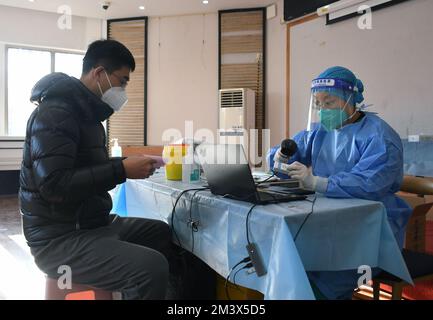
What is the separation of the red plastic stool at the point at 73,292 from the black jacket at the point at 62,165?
0.16 meters

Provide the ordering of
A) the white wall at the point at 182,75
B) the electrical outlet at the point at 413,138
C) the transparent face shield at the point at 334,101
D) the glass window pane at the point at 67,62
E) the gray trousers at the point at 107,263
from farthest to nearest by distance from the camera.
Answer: the glass window pane at the point at 67,62 → the white wall at the point at 182,75 → the electrical outlet at the point at 413,138 → the transparent face shield at the point at 334,101 → the gray trousers at the point at 107,263

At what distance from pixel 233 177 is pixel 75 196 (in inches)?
22.7

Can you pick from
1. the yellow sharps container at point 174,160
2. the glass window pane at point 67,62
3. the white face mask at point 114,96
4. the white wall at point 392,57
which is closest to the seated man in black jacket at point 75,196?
the white face mask at point 114,96

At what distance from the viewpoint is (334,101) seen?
176cm

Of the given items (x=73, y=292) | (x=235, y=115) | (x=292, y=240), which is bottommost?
(x=73, y=292)

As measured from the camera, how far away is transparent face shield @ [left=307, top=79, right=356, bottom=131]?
174 cm

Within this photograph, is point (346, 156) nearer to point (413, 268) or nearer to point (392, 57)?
point (413, 268)

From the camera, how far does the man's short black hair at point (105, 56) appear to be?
1518 mm

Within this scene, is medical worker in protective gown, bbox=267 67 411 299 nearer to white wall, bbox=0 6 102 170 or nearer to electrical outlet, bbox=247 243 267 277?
electrical outlet, bbox=247 243 267 277

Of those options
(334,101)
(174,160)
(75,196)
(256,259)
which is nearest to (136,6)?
(174,160)

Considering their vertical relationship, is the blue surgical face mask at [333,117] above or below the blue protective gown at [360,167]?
above

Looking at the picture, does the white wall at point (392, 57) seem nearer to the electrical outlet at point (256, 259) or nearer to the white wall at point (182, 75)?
the white wall at point (182, 75)
